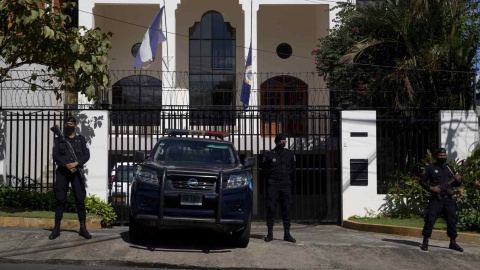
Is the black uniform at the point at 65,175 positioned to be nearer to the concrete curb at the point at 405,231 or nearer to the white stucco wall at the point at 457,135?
the concrete curb at the point at 405,231

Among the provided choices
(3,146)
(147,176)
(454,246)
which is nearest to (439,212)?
(454,246)

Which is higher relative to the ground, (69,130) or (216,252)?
(69,130)

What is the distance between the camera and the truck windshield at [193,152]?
9953 millimetres

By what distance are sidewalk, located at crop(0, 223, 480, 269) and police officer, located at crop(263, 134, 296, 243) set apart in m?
0.51

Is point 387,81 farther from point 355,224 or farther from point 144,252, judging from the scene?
point 144,252

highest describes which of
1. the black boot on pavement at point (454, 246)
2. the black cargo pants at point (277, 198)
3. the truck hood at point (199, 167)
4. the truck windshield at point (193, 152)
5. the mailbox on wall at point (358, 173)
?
the truck windshield at point (193, 152)

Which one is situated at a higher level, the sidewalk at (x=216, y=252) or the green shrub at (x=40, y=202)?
the green shrub at (x=40, y=202)

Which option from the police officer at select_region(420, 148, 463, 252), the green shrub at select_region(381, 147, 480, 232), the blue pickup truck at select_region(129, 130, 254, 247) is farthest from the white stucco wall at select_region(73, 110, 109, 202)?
the police officer at select_region(420, 148, 463, 252)

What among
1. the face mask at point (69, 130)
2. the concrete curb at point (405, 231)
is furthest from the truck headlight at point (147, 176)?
the concrete curb at point (405, 231)

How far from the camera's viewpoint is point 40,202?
40.3ft

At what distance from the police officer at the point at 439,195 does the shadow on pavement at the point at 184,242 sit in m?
3.16

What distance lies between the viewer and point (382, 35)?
632 inches

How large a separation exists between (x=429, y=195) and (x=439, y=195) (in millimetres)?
2099

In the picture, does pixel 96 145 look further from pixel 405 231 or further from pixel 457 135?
pixel 457 135
